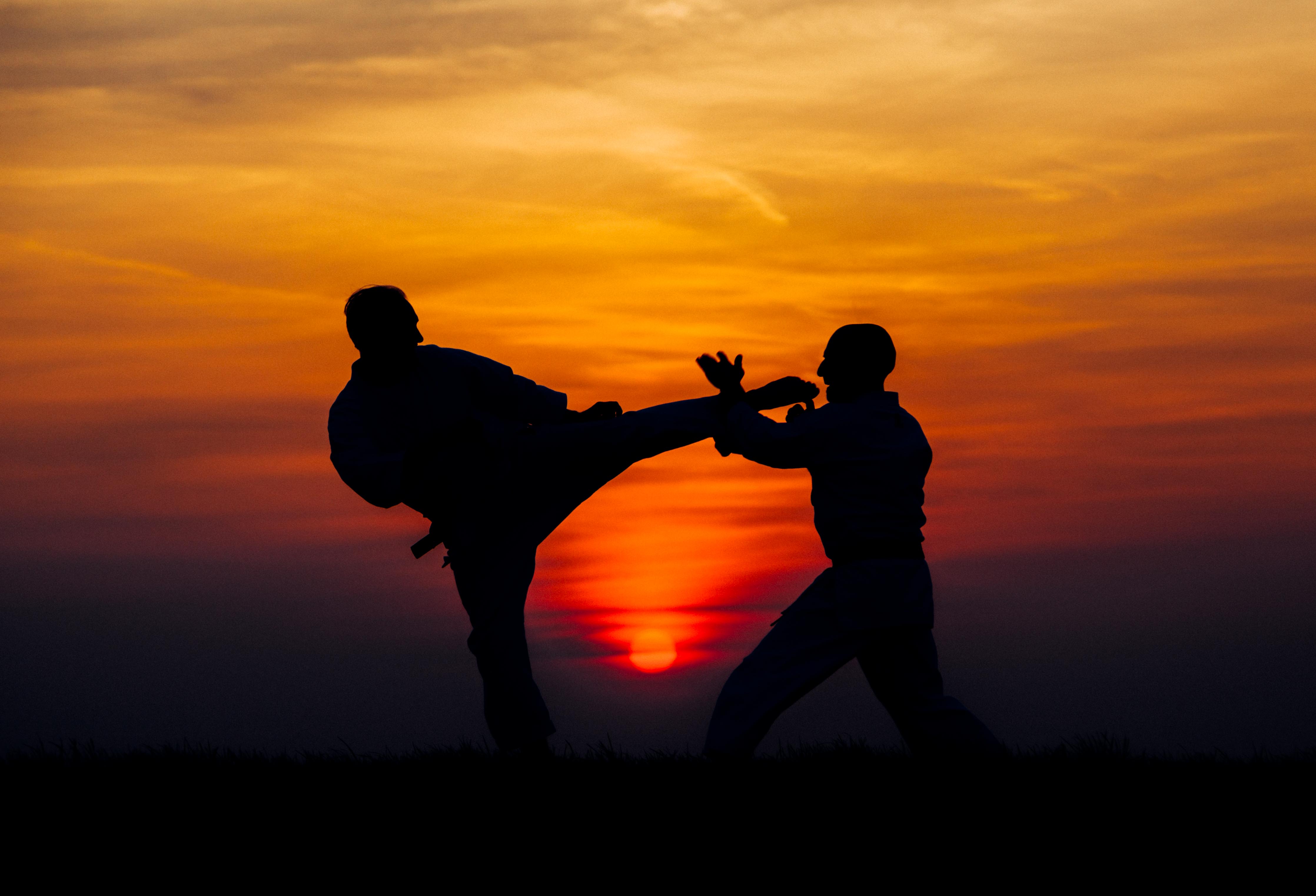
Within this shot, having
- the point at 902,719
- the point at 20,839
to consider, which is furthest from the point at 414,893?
the point at 902,719

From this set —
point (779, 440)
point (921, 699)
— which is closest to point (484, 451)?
point (779, 440)

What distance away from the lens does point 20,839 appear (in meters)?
5.57

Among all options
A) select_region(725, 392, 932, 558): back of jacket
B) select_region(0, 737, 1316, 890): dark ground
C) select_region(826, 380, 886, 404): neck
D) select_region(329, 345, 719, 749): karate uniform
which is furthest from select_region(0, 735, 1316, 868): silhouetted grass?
select_region(826, 380, 886, 404): neck

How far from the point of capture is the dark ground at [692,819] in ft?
16.0

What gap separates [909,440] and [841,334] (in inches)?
28.6

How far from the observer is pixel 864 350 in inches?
280

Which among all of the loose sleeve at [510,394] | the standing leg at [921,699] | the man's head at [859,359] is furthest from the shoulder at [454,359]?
the standing leg at [921,699]

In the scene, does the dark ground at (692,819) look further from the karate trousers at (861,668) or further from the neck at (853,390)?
the neck at (853,390)

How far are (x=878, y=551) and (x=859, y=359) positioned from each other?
3.54ft

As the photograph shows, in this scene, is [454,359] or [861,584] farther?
[454,359]

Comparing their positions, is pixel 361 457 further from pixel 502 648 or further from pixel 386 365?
pixel 502 648

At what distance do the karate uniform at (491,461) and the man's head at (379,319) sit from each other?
0.23 m

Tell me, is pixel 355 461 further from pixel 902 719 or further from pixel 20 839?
pixel 902 719

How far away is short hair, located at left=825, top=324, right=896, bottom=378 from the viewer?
7.11 metres
